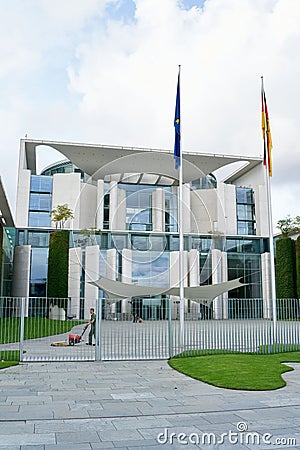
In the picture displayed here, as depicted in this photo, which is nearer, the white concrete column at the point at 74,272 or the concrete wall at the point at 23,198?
the white concrete column at the point at 74,272

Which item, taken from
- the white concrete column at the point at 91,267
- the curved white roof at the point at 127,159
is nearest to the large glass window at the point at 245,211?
the curved white roof at the point at 127,159

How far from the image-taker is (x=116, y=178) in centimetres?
4616

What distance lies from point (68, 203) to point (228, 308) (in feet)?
104

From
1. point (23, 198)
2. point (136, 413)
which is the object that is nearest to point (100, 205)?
point (23, 198)

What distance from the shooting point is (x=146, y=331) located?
1540 cm

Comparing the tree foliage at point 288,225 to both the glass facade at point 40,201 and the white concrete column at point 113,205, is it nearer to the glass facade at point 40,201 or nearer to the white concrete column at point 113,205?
the white concrete column at point 113,205

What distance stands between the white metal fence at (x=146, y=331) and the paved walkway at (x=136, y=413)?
2.95 metres

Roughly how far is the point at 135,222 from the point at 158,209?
321 cm

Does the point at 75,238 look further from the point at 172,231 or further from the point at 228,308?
the point at 228,308

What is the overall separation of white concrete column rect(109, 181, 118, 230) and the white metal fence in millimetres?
27332

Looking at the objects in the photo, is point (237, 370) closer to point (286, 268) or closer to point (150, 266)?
point (150, 266)

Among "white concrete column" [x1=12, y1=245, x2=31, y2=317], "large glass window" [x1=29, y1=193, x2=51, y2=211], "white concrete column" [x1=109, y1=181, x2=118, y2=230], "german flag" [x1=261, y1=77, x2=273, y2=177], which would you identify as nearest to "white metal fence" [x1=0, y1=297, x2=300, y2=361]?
"german flag" [x1=261, y1=77, x2=273, y2=177]

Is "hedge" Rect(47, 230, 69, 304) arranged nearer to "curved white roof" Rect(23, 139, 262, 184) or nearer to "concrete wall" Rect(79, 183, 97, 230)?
"concrete wall" Rect(79, 183, 97, 230)

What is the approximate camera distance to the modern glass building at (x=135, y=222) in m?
43.0
